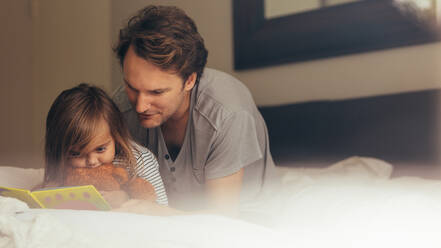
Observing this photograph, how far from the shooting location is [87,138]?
2.99 feet

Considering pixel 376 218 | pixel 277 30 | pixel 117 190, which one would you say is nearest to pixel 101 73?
pixel 277 30

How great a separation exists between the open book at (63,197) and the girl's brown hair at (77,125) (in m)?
0.22

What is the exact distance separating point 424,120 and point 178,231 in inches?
39.3

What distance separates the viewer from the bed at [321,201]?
50cm

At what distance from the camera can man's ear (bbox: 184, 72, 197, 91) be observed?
1002 mm

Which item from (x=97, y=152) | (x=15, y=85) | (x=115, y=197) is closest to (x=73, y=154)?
(x=97, y=152)

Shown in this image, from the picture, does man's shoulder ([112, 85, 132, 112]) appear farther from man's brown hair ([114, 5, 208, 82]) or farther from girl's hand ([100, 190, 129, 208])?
girl's hand ([100, 190, 129, 208])

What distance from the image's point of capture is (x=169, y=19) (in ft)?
3.12

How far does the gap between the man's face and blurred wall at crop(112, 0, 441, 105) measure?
609 mm

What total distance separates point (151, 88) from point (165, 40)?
0.10 m

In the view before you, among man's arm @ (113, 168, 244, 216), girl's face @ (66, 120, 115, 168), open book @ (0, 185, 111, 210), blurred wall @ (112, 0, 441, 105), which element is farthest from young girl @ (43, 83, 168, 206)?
blurred wall @ (112, 0, 441, 105)

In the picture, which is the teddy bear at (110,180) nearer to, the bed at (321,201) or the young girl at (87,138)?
the young girl at (87,138)

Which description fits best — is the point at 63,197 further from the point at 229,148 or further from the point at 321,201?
the point at 321,201

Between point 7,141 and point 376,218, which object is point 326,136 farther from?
point 7,141
